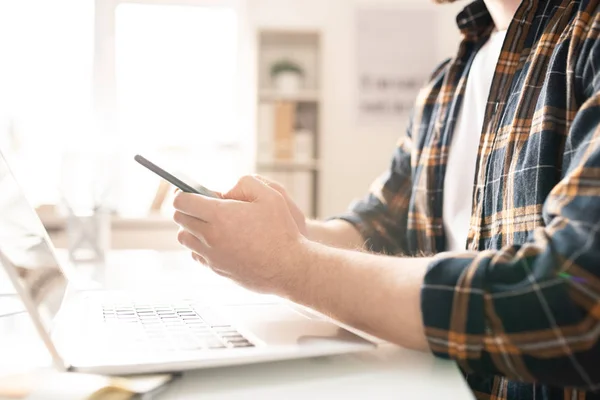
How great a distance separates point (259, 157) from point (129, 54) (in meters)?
0.88

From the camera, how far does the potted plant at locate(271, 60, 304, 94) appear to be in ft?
10.7

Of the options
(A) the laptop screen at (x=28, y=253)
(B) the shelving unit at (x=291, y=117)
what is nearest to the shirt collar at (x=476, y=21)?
(A) the laptop screen at (x=28, y=253)

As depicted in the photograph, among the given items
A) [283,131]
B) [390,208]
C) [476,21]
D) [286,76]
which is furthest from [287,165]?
[476,21]

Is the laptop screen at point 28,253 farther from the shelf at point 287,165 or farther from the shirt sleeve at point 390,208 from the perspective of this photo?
the shelf at point 287,165

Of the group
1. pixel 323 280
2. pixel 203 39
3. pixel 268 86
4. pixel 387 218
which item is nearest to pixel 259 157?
pixel 268 86

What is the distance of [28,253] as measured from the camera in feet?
2.10

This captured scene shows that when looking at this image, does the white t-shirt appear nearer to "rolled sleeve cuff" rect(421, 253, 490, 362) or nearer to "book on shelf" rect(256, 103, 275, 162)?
"rolled sleeve cuff" rect(421, 253, 490, 362)

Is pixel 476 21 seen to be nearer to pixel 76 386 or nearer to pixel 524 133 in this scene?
pixel 524 133

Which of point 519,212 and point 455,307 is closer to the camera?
point 455,307

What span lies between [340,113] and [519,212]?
105 inches

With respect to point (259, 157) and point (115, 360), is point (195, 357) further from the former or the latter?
point (259, 157)

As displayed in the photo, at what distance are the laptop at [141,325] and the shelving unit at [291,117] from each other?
2377 millimetres

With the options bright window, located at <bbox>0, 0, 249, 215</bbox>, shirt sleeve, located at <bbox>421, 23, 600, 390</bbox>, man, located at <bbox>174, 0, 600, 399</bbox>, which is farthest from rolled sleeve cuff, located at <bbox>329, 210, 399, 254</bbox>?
bright window, located at <bbox>0, 0, 249, 215</bbox>

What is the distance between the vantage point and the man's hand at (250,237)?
642 mm
